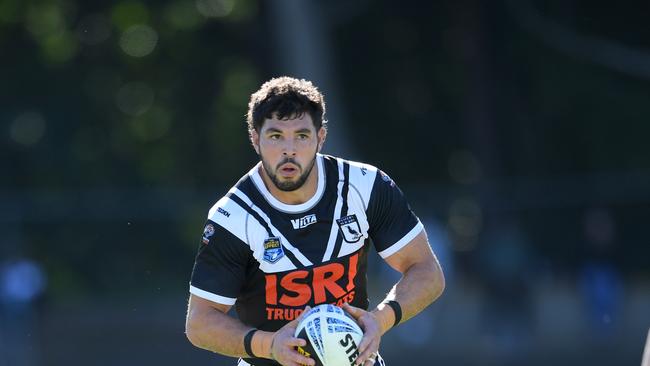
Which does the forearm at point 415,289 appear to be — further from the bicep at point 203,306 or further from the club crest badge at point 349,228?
the bicep at point 203,306

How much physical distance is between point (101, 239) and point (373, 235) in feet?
50.5

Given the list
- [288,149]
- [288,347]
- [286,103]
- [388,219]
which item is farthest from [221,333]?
[286,103]

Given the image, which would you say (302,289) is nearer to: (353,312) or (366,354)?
(353,312)

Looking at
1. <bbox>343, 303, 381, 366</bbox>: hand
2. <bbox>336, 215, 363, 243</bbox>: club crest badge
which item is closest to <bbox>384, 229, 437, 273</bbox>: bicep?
<bbox>336, 215, 363, 243</bbox>: club crest badge

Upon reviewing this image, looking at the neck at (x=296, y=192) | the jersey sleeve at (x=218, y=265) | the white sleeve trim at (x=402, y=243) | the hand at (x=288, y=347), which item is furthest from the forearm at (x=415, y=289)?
the jersey sleeve at (x=218, y=265)

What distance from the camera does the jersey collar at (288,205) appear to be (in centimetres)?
619

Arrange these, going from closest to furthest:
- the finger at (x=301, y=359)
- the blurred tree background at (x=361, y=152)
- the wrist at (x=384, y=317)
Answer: the finger at (x=301, y=359) < the wrist at (x=384, y=317) < the blurred tree background at (x=361, y=152)

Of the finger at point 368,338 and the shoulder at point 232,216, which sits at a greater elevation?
the shoulder at point 232,216

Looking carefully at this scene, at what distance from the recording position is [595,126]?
2366 centimetres

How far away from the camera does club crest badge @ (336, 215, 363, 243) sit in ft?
20.4

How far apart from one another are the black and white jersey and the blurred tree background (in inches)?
325

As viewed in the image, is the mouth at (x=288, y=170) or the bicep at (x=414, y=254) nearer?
the mouth at (x=288, y=170)

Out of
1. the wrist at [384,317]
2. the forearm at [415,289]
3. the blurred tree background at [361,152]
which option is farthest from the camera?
the blurred tree background at [361,152]

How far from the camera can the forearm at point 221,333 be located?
5.78 meters
